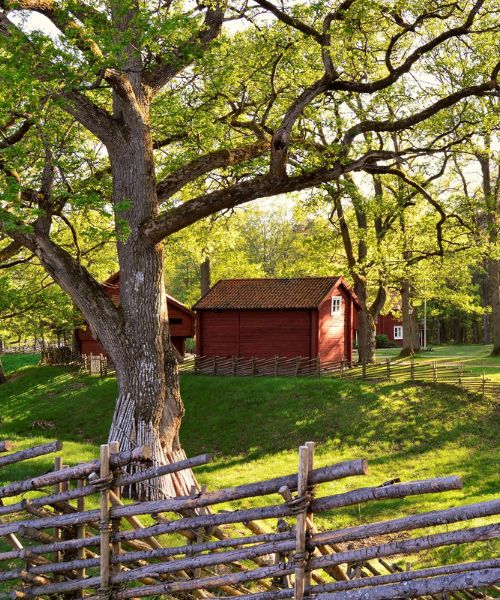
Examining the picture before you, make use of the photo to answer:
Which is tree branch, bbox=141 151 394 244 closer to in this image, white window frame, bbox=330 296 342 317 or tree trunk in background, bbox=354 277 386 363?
tree trunk in background, bbox=354 277 386 363

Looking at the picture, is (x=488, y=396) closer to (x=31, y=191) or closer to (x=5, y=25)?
(x=31, y=191)

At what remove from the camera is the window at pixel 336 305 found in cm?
3669

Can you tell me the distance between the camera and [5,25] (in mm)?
12258

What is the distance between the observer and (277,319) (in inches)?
1393

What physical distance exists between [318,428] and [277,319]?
11.6 metres

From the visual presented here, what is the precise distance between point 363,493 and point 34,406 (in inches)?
1153

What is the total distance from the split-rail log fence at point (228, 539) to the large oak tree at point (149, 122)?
5.96 m

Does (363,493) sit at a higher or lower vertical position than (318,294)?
lower

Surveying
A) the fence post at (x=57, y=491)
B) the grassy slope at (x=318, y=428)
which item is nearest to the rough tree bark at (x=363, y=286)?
the grassy slope at (x=318, y=428)

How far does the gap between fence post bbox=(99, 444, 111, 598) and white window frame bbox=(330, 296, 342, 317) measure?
29.8 m

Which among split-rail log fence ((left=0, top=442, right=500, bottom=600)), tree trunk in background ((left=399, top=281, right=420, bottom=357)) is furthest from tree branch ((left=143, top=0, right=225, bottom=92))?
tree trunk in background ((left=399, top=281, right=420, bottom=357))

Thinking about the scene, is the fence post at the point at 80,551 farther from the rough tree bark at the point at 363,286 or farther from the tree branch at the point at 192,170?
the rough tree bark at the point at 363,286

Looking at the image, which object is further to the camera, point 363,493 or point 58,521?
point 58,521

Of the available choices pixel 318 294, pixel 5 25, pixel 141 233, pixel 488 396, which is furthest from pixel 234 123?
pixel 318 294
